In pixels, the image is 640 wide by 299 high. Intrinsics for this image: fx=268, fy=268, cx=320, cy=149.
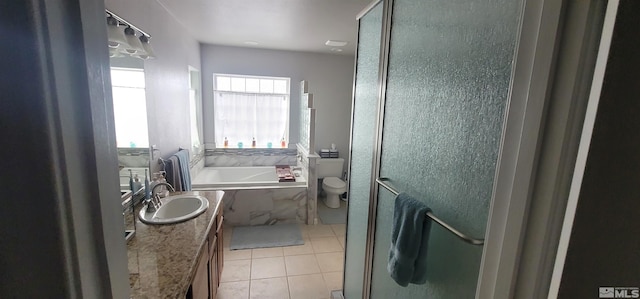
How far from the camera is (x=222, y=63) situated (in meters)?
4.16

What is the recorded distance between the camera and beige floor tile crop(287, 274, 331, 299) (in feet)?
7.62

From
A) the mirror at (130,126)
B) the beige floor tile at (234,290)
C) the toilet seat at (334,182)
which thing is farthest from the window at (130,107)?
the toilet seat at (334,182)

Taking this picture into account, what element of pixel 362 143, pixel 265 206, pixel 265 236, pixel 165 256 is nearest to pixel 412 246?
pixel 362 143

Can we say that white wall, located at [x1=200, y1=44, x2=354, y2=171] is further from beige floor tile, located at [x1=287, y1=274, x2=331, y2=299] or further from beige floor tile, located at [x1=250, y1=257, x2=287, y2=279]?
beige floor tile, located at [x1=287, y1=274, x2=331, y2=299]

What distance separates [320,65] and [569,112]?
166 inches

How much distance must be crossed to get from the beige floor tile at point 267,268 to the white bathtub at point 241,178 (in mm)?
1013

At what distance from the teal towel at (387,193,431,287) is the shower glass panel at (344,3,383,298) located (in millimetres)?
568

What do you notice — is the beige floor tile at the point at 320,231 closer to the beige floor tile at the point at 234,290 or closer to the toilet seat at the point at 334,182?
the toilet seat at the point at 334,182

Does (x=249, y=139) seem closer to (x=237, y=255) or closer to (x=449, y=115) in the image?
(x=237, y=255)

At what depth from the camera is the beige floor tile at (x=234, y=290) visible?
7.38 ft

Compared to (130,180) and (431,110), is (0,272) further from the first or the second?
(130,180)

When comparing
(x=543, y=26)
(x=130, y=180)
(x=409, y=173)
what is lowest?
(x=130, y=180)

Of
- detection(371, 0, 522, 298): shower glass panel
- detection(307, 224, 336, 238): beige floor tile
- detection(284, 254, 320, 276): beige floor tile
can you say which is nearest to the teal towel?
detection(371, 0, 522, 298): shower glass panel

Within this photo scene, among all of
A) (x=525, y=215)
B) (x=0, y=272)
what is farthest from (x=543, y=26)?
(x=0, y=272)
